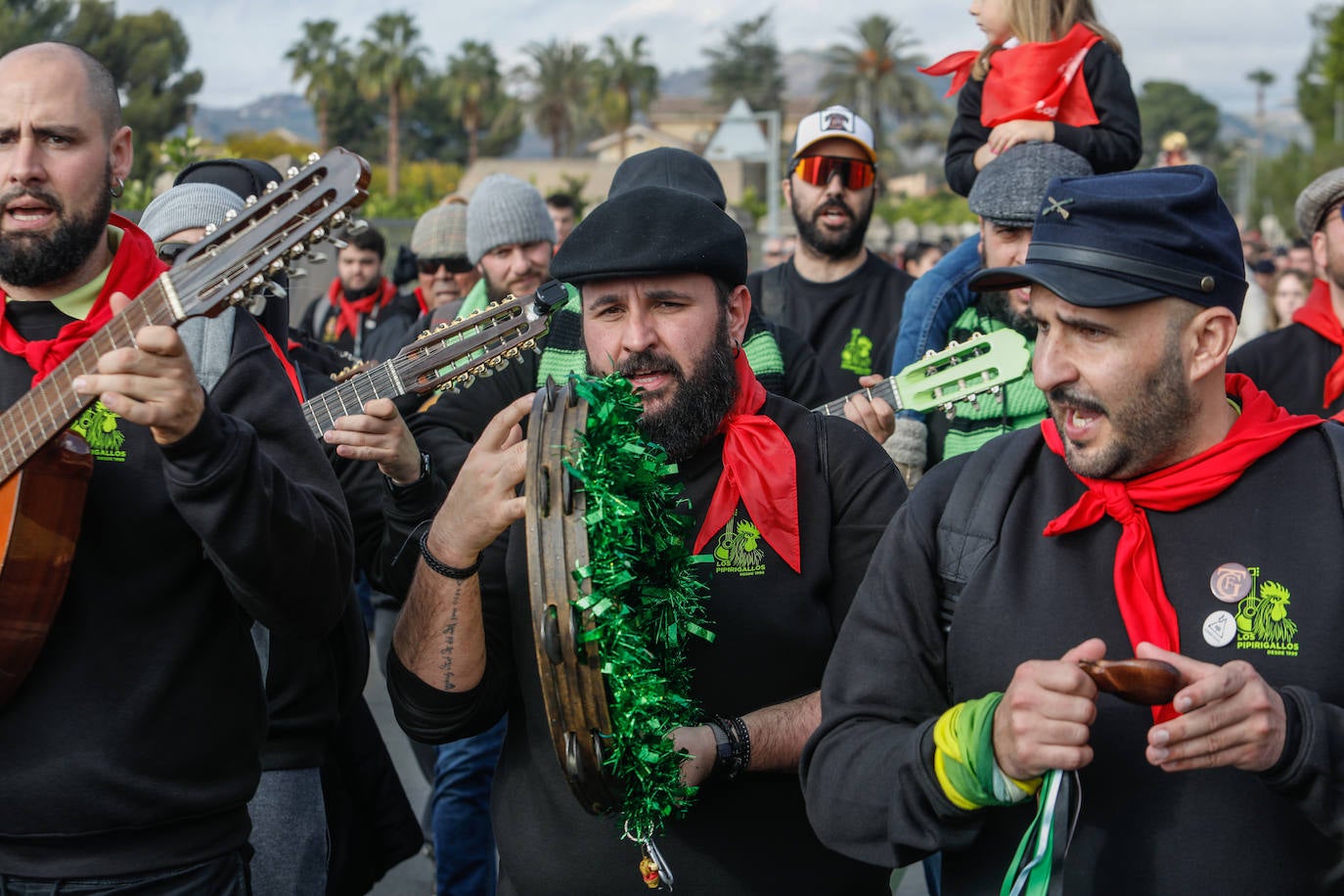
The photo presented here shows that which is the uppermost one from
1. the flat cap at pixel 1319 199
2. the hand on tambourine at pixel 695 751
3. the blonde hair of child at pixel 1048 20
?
the blonde hair of child at pixel 1048 20

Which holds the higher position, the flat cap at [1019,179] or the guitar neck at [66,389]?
the flat cap at [1019,179]

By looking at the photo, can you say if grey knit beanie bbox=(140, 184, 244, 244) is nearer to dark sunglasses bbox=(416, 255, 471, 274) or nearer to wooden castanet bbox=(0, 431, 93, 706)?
wooden castanet bbox=(0, 431, 93, 706)

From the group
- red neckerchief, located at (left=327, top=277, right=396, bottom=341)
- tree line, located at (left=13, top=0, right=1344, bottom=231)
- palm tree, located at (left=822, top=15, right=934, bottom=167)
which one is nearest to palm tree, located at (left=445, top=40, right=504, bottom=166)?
tree line, located at (left=13, top=0, right=1344, bottom=231)

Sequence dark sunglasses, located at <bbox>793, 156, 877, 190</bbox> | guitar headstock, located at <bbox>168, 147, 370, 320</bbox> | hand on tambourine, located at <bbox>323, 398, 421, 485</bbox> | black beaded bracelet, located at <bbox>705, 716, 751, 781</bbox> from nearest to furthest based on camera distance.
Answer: guitar headstock, located at <bbox>168, 147, 370, 320</bbox>, black beaded bracelet, located at <bbox>705, 716, 751, 781</bbox>, hand on tambourine, located at <bbox>323, 398, 421, 485</bbox>, dark sunglasses, located at <bbox>793, 156, 877, 190</bbox>

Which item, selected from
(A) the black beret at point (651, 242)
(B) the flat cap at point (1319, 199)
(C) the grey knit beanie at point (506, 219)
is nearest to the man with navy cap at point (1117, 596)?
(A) the black beret at point (651, 242)

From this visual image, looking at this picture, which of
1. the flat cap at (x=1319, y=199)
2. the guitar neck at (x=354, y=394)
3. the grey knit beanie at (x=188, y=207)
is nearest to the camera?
the guitar neck at (x=354, y=394)

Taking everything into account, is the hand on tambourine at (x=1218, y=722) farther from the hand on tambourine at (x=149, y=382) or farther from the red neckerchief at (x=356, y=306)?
the red neckerchief at (x=356, y=306)

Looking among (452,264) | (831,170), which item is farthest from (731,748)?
(452,264)

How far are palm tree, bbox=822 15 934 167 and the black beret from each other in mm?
105385

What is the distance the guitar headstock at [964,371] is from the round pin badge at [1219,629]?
6.48 feet

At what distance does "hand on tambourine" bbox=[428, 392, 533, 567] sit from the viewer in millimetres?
2740

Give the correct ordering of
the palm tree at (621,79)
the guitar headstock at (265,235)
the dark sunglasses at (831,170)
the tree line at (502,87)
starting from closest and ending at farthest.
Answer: the guitar headstock at (265,235) → the dark sunglasses at (831,170) → the tree line at (502,87) → the palm tree at (621,79)

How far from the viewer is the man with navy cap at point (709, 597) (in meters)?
2.90

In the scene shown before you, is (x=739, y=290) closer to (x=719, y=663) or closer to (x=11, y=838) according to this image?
(x=719, y=663)
